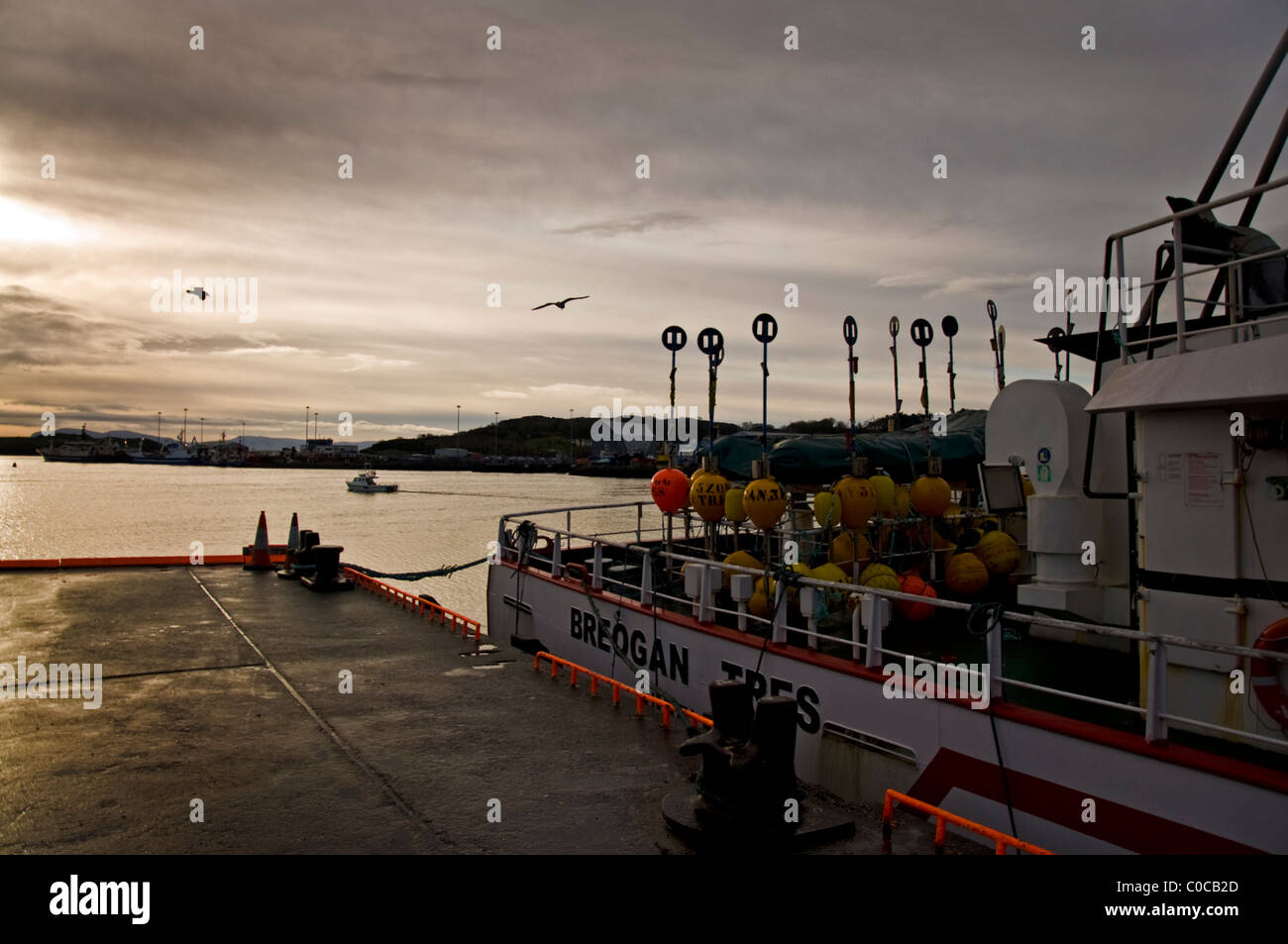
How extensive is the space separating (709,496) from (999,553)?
14.7 ft

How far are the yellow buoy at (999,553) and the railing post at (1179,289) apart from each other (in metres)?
6.41

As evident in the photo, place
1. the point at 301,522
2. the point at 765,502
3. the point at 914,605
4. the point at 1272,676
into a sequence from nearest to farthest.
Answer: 1. the point at 1272,676
2. the point at 765,502
3. the point at 914,605
4. the point at 301,522

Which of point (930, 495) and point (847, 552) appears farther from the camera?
point (847, 552)

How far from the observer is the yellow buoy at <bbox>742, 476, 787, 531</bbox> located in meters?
10.2

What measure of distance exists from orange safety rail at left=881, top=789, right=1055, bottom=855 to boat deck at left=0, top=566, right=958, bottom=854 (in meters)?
0.09

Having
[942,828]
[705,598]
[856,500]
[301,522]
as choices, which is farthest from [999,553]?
[301,522]

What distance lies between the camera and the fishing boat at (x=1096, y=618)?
5500 mm

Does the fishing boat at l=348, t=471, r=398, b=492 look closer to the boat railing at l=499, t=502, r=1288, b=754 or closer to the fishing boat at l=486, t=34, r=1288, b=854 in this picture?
the boat railing at l=499, t=502, r=1288, b=754

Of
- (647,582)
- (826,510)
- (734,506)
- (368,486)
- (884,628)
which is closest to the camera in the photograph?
(884,628)

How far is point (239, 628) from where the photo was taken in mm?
12742

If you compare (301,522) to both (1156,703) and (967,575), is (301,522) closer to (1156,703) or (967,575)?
(967,575)

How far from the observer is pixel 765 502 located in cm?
1025

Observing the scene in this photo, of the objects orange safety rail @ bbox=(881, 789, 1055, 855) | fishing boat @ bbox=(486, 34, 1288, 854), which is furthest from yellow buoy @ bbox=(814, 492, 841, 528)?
orange safety rail @ bbox=(881, 789, 1055, 855)

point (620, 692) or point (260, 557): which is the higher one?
point (260, 557)
